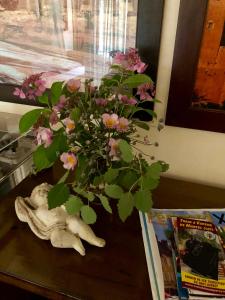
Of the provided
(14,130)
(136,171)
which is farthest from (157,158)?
(14,130)

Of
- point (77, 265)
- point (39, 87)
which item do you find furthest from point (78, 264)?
point (39, 87)

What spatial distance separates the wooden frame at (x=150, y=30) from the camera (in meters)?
0.78

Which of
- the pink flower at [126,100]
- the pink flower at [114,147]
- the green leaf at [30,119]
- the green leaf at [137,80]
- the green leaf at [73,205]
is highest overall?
the green leaf at [137,80]

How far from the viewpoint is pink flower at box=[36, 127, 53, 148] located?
0.59 m

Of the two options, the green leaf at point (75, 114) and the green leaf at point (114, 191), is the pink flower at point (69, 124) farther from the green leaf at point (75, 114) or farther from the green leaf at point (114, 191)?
the green leaf at point (114, 191)

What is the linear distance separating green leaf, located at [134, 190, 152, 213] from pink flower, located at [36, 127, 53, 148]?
0.23m

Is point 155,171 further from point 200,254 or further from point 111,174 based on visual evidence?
point 200,254

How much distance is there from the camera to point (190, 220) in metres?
0.78

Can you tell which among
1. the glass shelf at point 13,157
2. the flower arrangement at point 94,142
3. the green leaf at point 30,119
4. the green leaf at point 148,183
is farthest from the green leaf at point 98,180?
the glass shelf at point 13,157

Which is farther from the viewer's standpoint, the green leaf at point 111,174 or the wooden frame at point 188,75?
the wooden frame at point 188,75

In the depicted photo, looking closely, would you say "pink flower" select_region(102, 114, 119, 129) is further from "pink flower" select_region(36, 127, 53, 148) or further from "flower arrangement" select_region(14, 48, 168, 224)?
"pink flower" select_region(36, 127, 53, 148)

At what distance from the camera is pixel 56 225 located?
700 millimetres

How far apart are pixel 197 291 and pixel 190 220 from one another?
226mm

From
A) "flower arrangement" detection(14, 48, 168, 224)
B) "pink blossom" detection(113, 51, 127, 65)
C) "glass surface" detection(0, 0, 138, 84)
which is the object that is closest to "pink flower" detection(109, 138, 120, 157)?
"flower arrangement" detection(14, 48, 168, 224)
